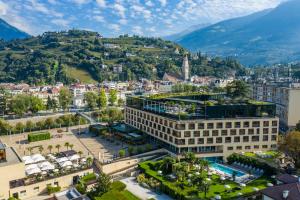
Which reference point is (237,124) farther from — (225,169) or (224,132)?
(225,169)

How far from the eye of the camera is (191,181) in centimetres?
4100

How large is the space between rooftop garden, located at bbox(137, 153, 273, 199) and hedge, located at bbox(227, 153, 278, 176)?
1.49 m

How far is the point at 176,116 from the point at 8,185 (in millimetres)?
27225

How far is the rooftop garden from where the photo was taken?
38.1 meters

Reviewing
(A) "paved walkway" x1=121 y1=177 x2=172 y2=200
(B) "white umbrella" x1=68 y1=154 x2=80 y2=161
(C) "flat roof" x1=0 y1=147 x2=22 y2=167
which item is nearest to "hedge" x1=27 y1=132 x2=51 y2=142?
(B) "white umbrella" x1=68 y1=154 x2=80 y2=161

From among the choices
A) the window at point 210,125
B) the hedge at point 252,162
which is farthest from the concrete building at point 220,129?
the hedge at point 252,162

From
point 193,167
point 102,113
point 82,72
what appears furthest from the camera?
point 82,72

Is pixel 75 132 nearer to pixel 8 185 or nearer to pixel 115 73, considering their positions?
pixel 8 185

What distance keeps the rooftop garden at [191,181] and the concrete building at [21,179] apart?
1011 cm

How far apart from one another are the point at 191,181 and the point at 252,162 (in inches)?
475

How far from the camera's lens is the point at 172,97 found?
71.3 metres

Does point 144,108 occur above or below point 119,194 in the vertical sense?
above

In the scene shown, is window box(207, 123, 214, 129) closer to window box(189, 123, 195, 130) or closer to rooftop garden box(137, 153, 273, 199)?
window box(189, 123, 195, 130)

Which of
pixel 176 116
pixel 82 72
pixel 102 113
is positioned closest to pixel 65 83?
pixel 82 72
